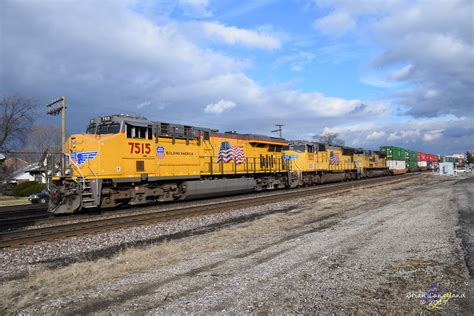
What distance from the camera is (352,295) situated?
4.61 meters

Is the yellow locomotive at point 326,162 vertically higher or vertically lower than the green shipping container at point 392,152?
lower

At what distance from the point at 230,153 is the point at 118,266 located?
1569cm

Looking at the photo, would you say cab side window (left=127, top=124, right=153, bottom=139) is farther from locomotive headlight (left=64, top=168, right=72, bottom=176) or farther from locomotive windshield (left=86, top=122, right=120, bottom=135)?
locomotive headlight (left=64, top=168, right=72, bottom=176)

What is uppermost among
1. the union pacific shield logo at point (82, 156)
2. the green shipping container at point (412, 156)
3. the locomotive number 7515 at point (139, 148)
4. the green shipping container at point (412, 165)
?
the green shipping container at point (412, 156)

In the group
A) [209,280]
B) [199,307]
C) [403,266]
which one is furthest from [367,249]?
[199,307]

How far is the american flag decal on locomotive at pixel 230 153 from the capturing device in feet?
69.7

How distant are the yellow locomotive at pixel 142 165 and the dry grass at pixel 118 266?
6428 mm

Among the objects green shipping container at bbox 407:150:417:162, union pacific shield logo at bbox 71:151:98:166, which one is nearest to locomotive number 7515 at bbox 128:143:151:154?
union pacific shield logo at bbox 71:151:98:166

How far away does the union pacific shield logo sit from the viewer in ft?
46.8

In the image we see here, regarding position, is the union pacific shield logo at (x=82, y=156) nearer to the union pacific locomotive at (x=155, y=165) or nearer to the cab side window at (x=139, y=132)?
the union pacific locomotive at (x=155, y=165)

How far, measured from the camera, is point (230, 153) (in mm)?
21938

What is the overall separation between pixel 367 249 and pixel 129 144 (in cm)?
1123

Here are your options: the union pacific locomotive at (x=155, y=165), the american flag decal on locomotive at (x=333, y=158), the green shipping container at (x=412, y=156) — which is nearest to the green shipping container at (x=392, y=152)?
the green shipping container at (x=412, y=156)

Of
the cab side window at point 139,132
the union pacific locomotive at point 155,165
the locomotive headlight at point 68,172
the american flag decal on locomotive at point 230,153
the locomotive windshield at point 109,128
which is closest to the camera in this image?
the locomotive headlight at point 68,172
